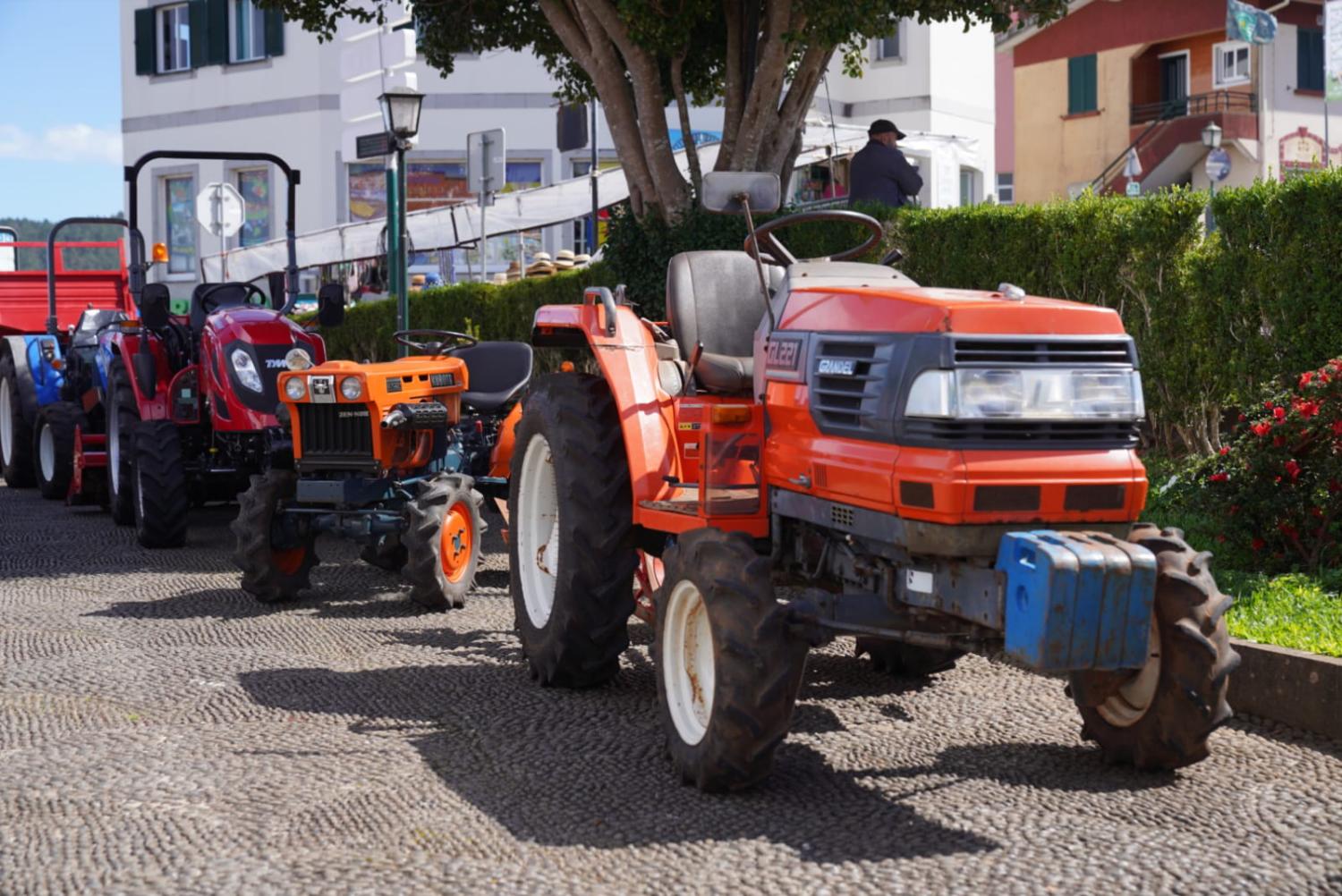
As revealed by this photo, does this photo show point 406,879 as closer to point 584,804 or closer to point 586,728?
point 584,804

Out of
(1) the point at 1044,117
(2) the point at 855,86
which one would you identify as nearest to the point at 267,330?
(2) the point at 855,86

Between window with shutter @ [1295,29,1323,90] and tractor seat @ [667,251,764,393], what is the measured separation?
37.5m

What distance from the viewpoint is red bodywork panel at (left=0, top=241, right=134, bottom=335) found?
18469 mm

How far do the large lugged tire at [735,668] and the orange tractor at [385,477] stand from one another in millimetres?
3472

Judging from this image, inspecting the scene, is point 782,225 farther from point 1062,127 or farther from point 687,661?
point 1062,127

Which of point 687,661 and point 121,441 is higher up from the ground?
point 121,441

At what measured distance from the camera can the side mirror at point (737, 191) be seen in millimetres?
6016

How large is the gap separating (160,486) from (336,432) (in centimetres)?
213

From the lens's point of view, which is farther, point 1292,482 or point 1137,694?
point 1292,482

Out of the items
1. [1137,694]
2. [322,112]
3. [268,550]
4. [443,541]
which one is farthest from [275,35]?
[1137,694]

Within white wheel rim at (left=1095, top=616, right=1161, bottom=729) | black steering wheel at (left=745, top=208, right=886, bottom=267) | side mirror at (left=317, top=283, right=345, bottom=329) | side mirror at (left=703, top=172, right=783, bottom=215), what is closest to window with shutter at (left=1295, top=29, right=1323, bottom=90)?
side mirror at (left=317, top=283, right=345, bottom=329)

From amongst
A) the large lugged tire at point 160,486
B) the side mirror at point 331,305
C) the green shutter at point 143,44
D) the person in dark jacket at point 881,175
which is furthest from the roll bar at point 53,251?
the green shutter at point 143,44

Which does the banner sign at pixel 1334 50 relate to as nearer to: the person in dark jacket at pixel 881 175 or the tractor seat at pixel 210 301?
the person in dark jacket at pixel 881 175

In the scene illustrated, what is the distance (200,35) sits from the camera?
1447 inches
